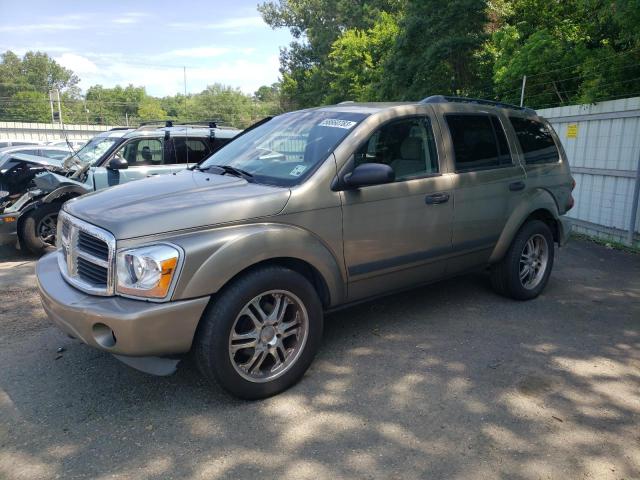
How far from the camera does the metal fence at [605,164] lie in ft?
24.4

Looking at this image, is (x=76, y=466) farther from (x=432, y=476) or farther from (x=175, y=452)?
(x=432, y=476)

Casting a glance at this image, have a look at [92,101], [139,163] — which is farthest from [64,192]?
[92,101]

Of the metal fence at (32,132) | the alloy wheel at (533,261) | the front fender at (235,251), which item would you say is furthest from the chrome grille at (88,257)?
the metal fence at (32,132)

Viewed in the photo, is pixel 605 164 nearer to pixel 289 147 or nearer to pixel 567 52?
pixel 567 52

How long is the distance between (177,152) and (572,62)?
8787 millimetres

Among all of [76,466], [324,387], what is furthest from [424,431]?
[76,466]

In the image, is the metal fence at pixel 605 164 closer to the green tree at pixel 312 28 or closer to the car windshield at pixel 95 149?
the car windshield at pixel 95 149

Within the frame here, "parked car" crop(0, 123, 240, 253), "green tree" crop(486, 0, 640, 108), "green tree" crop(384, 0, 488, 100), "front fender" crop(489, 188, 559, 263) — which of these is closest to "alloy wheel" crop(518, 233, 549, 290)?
"front fender" crop(489, 188, 559, 263)

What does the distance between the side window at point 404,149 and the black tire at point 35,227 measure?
17.2 ft

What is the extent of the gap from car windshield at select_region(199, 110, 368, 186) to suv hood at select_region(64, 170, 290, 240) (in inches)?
8.3

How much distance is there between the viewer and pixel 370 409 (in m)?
3.15

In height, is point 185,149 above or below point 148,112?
below

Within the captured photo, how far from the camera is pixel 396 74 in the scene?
57.1 ft

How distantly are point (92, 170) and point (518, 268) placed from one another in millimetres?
6179
